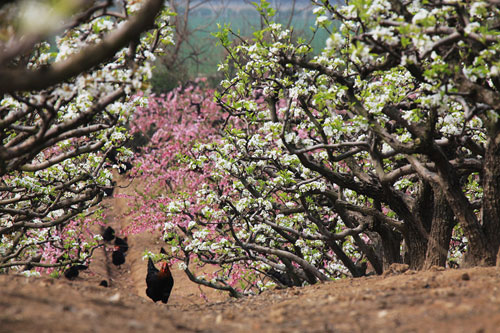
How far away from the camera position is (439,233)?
7.75m

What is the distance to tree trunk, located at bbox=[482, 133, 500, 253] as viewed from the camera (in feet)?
22.2

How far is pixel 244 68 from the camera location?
1016cm

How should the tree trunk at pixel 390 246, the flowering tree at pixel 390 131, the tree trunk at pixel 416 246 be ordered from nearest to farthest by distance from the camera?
the flowering tree at pixel 390 131, the tree trunk at pixel 416 246, the tree trunk at pixel 390 246

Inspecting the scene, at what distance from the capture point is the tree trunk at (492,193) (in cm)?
677

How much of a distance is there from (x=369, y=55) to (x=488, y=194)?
9.96ft

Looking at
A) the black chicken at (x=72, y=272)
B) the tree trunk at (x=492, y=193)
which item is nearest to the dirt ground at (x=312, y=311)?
the tree trunk at (x=492, y=193)

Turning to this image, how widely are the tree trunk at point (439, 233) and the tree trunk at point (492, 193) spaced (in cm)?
61

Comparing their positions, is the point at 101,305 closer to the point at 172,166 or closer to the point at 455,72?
the point at 455,72

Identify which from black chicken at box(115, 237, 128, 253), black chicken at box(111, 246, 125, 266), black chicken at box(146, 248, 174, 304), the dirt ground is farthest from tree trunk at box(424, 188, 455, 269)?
black chicken at box(115, 237, 128, 253)

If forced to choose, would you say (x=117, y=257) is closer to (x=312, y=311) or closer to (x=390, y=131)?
(x=390, y=131)

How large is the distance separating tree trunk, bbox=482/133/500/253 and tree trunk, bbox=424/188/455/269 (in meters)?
0.61

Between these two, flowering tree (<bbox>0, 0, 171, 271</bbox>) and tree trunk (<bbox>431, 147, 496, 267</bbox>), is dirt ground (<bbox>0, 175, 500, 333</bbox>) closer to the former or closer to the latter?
tree trunk (<bbox>431, 147, 496, 267</bbox>)

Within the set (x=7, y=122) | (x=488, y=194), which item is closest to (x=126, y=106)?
(x=7, y=122)

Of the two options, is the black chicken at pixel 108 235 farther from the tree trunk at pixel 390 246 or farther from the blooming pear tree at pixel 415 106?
the tree trunk at pixel 390 246
